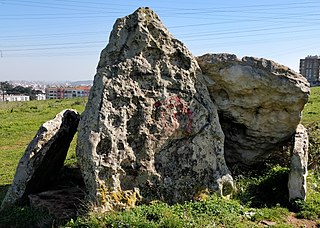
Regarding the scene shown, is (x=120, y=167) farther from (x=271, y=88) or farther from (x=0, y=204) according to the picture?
(x=271, y=88)

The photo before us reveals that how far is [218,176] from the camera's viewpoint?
949cm

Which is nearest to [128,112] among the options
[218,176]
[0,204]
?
[218,176]

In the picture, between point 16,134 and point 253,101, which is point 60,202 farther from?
point 16,134

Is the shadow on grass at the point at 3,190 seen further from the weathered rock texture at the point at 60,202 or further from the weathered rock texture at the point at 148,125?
the weathered rock texture at the point at 148,125

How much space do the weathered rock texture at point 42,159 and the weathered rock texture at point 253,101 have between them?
410cm

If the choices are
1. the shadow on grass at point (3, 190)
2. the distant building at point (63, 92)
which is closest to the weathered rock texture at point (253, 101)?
the shadow on grass at point (3, 190)

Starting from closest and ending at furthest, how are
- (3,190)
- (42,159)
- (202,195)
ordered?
(202,195) < (42,159) < (3,190)

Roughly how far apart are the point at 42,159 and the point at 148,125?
3.03 metres

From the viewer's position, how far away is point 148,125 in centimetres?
940

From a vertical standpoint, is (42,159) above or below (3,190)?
above

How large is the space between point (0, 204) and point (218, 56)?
6907 millimetres

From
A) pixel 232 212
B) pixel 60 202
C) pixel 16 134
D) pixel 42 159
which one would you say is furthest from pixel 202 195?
pixel 16 134

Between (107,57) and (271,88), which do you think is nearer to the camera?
(107,57)

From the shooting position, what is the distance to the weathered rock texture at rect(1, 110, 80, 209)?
10.1 meters
